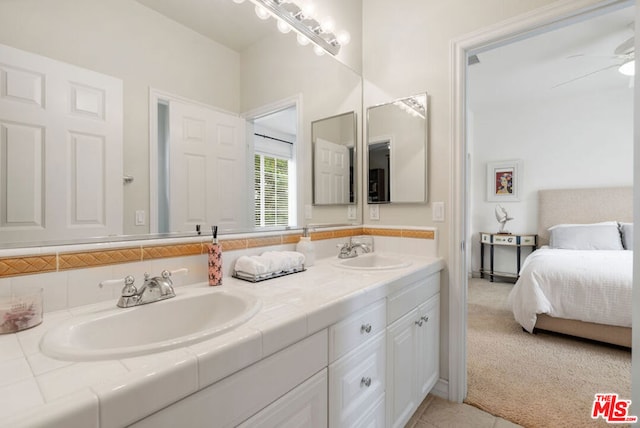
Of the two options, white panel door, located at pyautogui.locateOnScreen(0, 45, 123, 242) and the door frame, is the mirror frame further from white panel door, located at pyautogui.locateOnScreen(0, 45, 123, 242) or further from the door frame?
white panel door, located at pyautogui.locateOnScreen(0, 45, 123, 242)

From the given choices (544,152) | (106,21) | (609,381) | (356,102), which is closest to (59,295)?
(106,21)

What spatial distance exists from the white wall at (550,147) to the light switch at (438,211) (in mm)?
3513

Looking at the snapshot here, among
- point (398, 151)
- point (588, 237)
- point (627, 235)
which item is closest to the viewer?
point (398, 151)

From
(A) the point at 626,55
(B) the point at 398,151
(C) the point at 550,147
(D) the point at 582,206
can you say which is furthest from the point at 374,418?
(C) the point at 550,147

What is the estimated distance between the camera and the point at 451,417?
5.33ft

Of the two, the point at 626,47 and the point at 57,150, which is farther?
the point at 626,47

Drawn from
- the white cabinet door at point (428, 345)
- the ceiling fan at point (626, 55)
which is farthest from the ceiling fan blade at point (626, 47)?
the white cabinet door at point (428, 345)

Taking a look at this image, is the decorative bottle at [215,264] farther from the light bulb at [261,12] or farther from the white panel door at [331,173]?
the light bulb at [261,12]

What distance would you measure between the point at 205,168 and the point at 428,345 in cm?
146

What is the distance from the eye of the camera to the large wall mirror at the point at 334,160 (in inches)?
77.1

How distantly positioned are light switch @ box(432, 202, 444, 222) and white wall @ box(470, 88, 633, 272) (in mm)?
3513

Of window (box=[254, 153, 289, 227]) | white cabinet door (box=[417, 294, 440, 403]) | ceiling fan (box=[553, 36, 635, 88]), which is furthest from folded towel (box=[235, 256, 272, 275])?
ceiling fan (box=[553, 36, 635, 88])

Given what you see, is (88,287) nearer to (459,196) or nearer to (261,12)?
(261,12)

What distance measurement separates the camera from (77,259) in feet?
3.04
